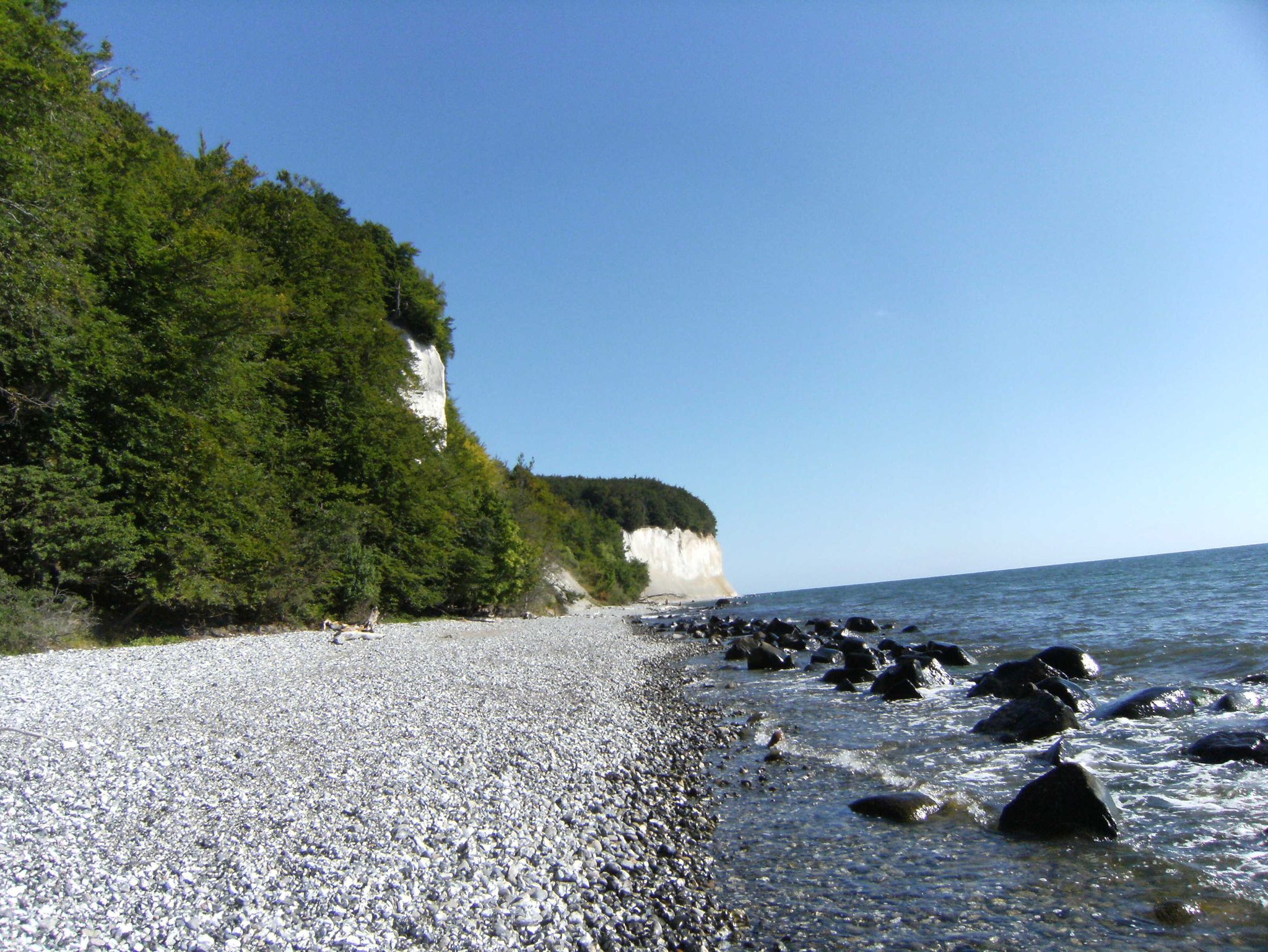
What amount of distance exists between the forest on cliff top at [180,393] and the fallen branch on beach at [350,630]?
0.69m

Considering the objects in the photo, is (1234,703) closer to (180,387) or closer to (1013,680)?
(1013,680)

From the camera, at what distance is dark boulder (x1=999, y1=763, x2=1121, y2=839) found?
21.2 ft

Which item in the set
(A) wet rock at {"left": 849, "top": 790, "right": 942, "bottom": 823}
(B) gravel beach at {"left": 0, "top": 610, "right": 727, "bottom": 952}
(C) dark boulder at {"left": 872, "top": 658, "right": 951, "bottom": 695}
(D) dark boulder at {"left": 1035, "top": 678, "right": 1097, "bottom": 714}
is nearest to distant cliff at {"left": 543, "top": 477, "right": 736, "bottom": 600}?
(C) dark boulder at {"left": 872, "top": 658, "right": 951, "bottom": 695}

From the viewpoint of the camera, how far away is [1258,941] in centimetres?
460

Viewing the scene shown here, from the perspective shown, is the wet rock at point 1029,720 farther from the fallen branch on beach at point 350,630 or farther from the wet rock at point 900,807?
the fallen branch on beach at point 350,630

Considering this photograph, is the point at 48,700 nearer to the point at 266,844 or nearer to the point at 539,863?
the point at 266,844

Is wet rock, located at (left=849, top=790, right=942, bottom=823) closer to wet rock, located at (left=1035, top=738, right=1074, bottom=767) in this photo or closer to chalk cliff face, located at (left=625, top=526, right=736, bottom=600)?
wet rock, located at (left=1035, top=738, right=1074, bottom=767)

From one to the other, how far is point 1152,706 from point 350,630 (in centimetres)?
2113

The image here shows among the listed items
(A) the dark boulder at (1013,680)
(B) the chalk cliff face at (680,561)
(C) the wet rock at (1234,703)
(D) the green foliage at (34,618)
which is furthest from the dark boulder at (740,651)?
(B) the chalk cliff face at (680,561)

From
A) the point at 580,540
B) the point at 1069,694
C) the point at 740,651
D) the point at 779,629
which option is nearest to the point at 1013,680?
the point at 1069,694

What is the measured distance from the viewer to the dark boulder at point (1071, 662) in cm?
1567

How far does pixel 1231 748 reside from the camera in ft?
28.0

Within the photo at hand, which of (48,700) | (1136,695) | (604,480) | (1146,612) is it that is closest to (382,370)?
(48,700)

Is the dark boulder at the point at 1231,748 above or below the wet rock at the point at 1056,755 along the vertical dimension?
above
